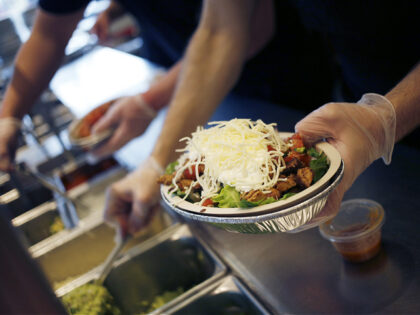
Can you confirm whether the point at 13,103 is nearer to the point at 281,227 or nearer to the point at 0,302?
the point at 281,227

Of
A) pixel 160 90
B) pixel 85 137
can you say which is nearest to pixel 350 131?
pixel 85 137

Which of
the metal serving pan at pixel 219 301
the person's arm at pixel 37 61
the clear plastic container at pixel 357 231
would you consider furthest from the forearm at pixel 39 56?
the clear plastic container at pixel 357 231

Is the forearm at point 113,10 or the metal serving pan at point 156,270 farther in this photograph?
the forearm at point 113,10

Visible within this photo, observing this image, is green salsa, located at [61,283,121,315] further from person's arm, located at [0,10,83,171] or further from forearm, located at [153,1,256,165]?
person's arm, located at [0,10,83,171]

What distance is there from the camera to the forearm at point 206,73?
5.81 ft

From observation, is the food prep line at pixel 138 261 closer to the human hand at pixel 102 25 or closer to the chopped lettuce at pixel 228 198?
the chopped lettuce at pixel 228 198

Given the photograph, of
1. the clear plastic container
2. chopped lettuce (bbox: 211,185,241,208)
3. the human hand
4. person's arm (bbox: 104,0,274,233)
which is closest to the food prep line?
person's arm (bbox: 104,0,274,233)

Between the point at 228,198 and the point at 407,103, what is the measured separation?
0.58 m

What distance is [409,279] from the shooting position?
1085 millimetres

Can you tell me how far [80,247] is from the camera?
198cm

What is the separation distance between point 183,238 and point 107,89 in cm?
237

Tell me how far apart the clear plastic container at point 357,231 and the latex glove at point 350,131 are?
0.14m

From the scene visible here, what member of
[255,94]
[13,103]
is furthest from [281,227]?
[13,103]

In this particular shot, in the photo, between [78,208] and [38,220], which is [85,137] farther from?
[38,220]
